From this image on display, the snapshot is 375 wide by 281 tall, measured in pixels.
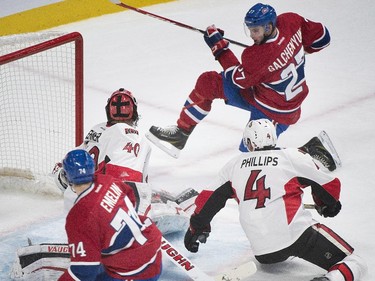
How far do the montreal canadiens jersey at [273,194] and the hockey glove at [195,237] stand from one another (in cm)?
18

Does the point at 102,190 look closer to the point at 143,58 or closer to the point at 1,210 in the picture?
the point at 1,210

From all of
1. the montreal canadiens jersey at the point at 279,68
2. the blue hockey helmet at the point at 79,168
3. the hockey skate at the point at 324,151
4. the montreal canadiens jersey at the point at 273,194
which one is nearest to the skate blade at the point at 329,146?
the hockey skate at the point at 324,151

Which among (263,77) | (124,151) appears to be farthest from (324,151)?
(124,151)

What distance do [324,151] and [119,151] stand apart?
4.51 feet

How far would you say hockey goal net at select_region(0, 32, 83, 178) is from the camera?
4703 millimetres

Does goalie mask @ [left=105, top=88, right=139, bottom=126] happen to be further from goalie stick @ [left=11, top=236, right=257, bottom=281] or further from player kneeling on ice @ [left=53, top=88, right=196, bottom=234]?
goalie stick @ [left=11, top=236, right=257, bottom=281]

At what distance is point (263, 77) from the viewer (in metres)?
4.54

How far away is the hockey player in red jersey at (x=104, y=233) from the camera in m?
3.04

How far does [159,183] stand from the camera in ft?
16.0

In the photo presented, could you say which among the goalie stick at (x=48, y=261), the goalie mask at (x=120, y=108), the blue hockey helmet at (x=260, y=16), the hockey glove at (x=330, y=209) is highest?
the blue hockey helmet at (x=260, y=16)

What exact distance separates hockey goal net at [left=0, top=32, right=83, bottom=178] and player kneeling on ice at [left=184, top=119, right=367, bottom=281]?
121cm

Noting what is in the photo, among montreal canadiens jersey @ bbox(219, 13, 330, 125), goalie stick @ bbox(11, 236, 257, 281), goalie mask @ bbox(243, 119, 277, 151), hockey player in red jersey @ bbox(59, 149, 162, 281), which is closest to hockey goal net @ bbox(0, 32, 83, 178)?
montreal canadiens jersey @ bbox(219, 13, 330, 125)

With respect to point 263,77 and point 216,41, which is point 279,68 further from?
point 216,41

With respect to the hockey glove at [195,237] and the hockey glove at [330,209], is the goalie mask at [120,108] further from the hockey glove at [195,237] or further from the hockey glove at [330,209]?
the hockey glove at [330,209]
